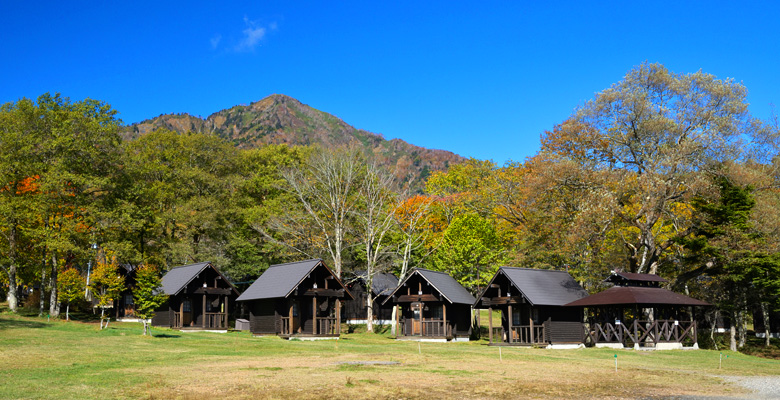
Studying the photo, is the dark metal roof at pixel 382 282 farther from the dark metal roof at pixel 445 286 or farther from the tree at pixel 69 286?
the tree at pixel 69 286

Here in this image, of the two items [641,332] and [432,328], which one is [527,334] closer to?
[432,328]

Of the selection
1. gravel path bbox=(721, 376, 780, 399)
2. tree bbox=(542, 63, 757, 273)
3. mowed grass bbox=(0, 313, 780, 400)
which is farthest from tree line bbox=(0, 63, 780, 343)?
gravel path bbox=(721, 376, 780, 399)

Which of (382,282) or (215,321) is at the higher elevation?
(382,282)

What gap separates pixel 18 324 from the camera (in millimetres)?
35250

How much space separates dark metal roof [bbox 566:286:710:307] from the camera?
1468 inches

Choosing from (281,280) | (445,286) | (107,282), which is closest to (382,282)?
(445,286)

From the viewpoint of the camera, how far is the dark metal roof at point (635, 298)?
37.3 m

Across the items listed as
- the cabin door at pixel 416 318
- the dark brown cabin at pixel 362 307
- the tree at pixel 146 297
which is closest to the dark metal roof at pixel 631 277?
the cabin door at pixel 416 318

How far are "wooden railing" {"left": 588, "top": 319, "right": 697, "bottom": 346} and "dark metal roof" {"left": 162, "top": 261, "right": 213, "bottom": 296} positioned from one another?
29226 mm

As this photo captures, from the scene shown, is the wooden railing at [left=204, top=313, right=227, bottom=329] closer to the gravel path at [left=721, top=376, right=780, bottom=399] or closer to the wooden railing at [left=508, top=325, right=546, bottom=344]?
the wooden railing at [left=508, top=325, right=546, bottom=344]

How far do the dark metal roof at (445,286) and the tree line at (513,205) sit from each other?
4904 mm

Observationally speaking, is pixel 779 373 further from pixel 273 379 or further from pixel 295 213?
pixel 295 213

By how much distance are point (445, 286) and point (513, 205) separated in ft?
44.3

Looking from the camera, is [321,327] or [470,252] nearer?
[321,327]
